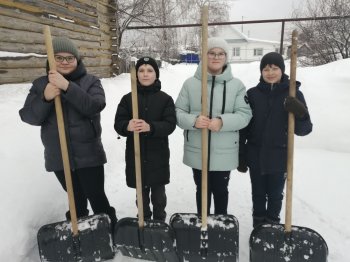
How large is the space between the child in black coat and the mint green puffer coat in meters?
0.13

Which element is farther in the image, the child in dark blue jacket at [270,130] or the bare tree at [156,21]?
the bare tree at [156,21]

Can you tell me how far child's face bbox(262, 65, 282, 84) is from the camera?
207 centimetres

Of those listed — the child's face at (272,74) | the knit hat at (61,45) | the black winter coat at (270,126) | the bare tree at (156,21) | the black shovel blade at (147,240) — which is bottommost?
the black shovel blade at (147,240)

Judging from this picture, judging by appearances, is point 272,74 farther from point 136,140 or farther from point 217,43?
point 136,140

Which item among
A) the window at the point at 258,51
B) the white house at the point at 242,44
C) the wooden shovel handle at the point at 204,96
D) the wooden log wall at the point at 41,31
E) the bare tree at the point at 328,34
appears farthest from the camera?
the window at the point at 258,51

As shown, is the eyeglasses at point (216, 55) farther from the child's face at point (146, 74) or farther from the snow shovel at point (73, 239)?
the snow shovel at point (73, 239)

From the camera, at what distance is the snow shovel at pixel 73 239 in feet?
6.68

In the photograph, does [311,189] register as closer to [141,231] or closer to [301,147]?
[301,147]

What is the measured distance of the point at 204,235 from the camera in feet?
6.82

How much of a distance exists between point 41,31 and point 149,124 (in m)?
4.25

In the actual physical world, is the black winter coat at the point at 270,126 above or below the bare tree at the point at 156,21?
below

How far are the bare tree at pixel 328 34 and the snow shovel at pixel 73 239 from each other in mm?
7807

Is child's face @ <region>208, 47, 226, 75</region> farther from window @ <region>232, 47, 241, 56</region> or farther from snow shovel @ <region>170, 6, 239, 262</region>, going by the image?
window @ <region>232, 47, 241, 56</region>

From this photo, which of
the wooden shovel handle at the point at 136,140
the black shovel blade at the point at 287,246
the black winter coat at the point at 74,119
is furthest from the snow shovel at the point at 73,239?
the black shovel blade at the point at 287,246
